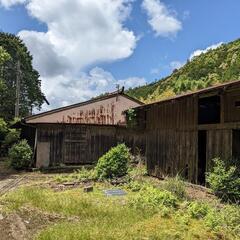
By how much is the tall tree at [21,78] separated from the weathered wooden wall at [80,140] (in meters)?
15.4

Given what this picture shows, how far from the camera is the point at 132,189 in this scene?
15.2 meters

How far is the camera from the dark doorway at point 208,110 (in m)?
16.9

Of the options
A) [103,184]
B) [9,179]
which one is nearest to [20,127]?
[9,179]

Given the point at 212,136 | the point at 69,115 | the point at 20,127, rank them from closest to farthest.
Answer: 1. the point at 212,136
2. the point at 69,115
3. the point at 20,127

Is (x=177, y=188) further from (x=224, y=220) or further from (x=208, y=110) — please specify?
(x=208, y=110)

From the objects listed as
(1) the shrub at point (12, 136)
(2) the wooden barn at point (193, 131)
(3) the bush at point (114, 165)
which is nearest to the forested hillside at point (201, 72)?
(1) the shrub at point (12, 136)

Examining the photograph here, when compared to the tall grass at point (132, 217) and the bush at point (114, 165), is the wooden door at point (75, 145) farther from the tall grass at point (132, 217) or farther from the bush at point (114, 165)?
Answer: the tall grass at point (132, 217)

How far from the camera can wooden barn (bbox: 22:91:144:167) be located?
25141mm

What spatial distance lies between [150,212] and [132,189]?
455cm

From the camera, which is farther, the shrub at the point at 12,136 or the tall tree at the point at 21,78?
the tall tree at the point at 21,78

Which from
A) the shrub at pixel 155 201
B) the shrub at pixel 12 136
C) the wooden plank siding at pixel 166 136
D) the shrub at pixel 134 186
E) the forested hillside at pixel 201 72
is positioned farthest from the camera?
the forested hillside at pixel 201 72

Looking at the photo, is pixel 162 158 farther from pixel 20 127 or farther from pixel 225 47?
pixel 225 47

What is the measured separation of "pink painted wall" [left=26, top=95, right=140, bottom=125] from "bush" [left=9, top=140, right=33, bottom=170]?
1718mm

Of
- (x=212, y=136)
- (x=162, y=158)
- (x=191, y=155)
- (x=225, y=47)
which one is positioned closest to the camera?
(x=212, y=136)
